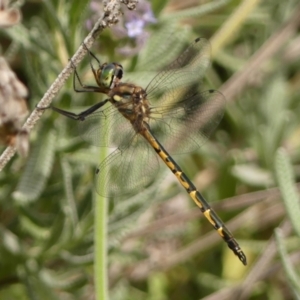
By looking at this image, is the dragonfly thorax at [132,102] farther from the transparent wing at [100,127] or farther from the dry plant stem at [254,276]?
the dry plant stem at [254,276]

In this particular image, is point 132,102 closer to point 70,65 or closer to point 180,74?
point 180,74

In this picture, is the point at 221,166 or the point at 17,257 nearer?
the point at 17,257

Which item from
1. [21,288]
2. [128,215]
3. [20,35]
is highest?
[20,35]

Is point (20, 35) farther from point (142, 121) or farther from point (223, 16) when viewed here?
point (223, 16)

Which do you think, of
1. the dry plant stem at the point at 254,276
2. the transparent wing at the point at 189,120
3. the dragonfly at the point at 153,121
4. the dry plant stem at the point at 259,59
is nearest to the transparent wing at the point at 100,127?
the dragonfly at the point at 153,121

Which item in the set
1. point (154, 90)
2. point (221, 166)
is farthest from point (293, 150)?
point (154, 90)

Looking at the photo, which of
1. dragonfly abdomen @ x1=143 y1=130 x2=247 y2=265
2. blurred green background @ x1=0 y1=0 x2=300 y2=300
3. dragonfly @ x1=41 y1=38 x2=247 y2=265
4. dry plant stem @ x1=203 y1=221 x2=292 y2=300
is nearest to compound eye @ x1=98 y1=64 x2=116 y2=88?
dragonfly @ x1=41 y1=38 x2=247 y2=265

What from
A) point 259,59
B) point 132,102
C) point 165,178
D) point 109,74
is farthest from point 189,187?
point 259,59

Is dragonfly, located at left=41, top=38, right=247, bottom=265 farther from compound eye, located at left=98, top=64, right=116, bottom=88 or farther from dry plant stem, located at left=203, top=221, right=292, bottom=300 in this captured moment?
dry plant stem, located at left=203, top=221, right=292, bottom=300
